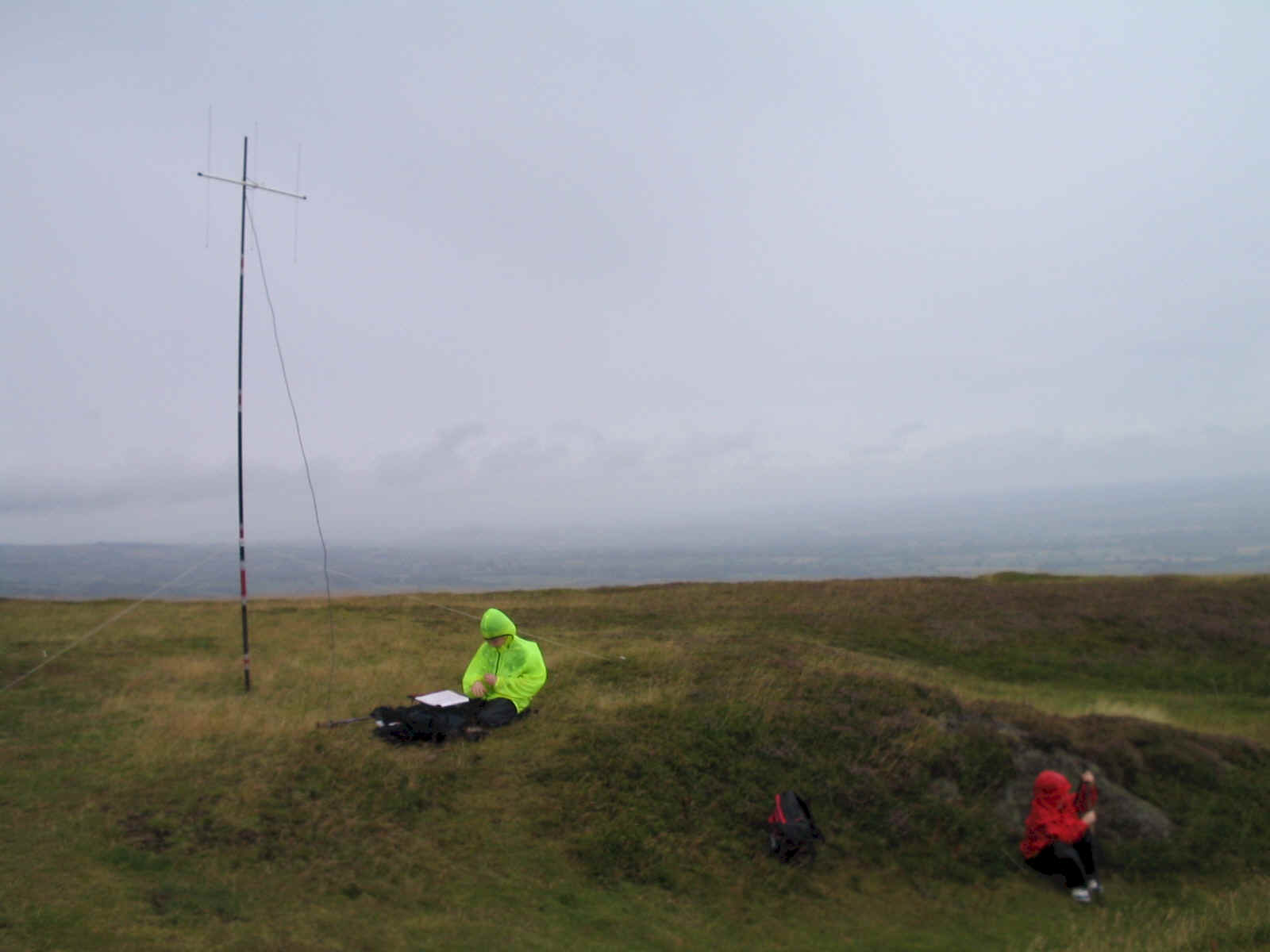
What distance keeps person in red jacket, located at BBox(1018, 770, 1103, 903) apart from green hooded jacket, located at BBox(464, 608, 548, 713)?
7.11 m

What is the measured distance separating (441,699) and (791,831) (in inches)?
224

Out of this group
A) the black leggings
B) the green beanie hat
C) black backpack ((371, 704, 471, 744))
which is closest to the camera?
the black leggings

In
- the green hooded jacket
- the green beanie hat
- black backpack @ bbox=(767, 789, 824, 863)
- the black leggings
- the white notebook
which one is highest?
the green beanie hat

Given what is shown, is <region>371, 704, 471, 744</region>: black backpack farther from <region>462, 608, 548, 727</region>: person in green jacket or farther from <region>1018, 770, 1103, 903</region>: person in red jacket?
<region>1018, 770, 1103, 903</region>: person in red jacket

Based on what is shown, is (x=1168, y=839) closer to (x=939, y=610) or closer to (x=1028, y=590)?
(x=939, y=610)

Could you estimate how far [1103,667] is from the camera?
64.8 ft

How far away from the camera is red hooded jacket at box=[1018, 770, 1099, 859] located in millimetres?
8992

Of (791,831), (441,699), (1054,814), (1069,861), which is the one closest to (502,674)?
(441,699)

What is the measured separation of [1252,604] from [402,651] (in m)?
26.3

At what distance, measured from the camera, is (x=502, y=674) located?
12.0 meters

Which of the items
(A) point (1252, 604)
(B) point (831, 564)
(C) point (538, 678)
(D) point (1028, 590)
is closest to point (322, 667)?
(C) point (538, 678)

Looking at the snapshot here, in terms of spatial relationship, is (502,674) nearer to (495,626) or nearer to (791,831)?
(495,626)

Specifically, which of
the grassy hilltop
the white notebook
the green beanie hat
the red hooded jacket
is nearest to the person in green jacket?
the green beanie hat

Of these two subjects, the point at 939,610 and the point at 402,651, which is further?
the point at 939,610
